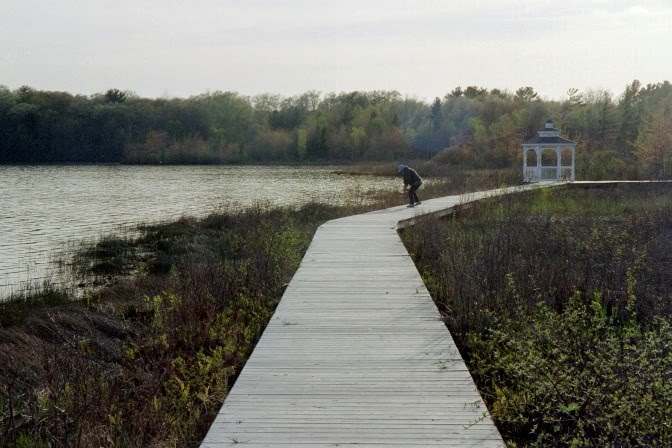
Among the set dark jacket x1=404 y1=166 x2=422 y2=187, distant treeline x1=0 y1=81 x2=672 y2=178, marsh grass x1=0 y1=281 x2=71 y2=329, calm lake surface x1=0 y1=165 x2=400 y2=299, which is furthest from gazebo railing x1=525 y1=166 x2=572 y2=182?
distant treeline x1=0 y1=81 x2=672 y2=178

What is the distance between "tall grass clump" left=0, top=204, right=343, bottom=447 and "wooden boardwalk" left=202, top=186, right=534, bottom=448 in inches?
17.1

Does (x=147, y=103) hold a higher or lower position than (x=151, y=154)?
higher

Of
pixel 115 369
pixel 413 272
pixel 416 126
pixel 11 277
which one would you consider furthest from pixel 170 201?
pixel 416 126

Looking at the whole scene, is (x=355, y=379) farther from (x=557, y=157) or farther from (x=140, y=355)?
(x=557, y=157)

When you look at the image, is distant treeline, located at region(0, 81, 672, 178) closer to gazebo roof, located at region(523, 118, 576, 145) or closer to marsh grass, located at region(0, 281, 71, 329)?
gazebo roof, located at region(523, 118, 576, 145)

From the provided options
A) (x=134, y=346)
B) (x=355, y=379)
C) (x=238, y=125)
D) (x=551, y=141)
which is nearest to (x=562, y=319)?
(x=355, y=379)

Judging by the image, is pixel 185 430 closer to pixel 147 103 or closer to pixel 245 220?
pixel 245 220

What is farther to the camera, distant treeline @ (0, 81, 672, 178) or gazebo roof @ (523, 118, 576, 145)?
distant treeline @ (0, 81, 672, 178)

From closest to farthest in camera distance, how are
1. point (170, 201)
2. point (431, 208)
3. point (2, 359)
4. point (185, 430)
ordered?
point (185, 430) → point (2, 359) → point (431, 208) → point (170, 201)

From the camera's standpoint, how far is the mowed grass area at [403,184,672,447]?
3.80 meters

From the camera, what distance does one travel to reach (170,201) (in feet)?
80.0

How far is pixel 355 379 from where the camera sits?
4.12m

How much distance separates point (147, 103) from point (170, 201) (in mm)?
55094

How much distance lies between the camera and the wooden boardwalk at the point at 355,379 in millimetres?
3322
